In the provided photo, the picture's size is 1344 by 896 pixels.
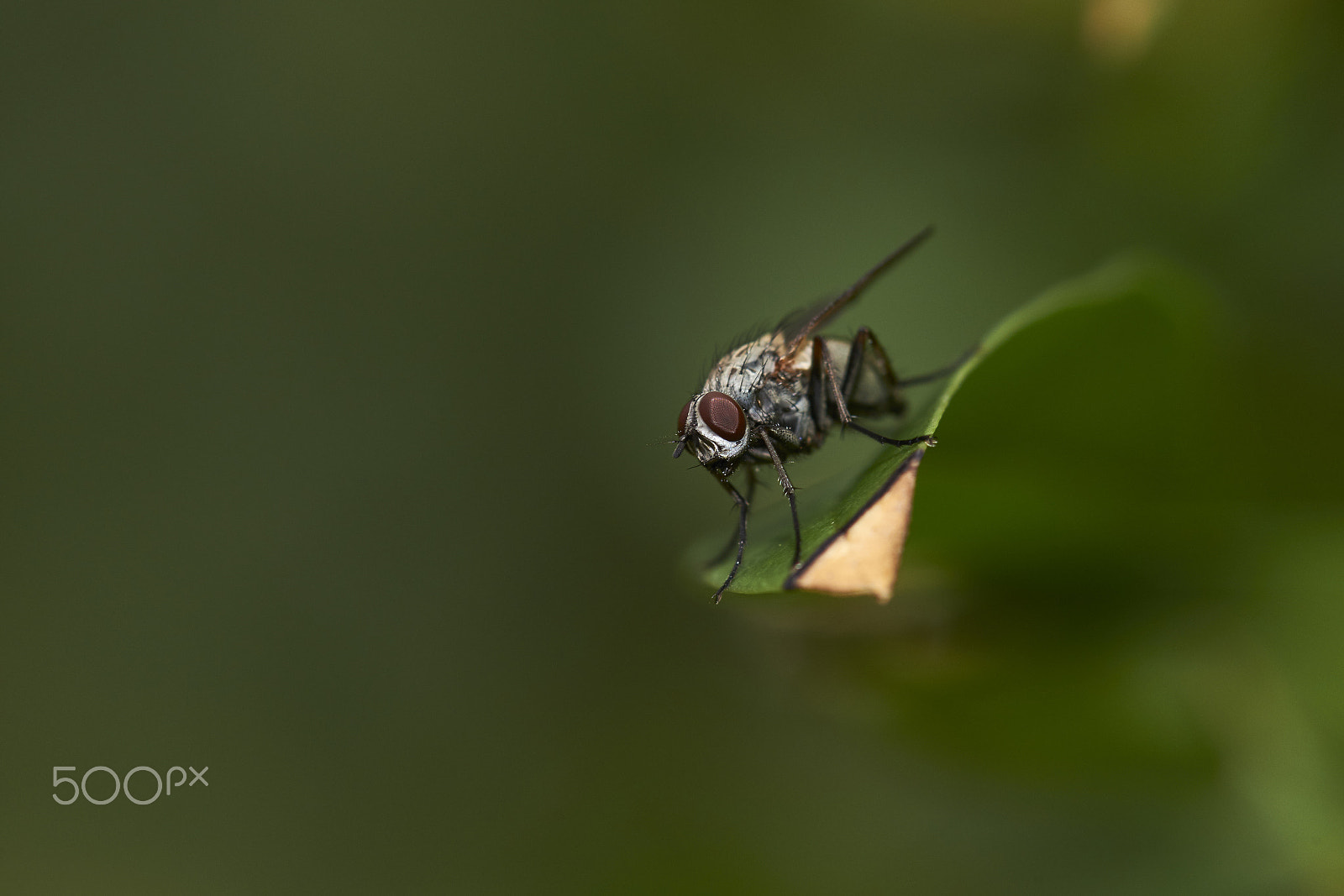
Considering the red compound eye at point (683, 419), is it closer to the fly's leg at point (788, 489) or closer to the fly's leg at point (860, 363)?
the fly's leg at point (788, 489)

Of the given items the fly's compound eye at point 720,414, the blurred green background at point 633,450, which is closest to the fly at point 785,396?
the fly's compound eye at point 720,414

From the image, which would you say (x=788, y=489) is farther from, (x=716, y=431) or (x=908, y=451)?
(x=908, y=451)

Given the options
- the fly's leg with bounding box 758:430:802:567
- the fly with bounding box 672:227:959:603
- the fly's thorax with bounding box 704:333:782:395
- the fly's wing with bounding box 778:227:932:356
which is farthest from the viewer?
the fly's thorax with bounding box 704:333:782:395

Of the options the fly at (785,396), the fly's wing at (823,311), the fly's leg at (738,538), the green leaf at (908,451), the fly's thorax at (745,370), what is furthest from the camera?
the fly's thorax at (745,370)

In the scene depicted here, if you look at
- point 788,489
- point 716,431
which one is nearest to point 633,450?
point 716,431

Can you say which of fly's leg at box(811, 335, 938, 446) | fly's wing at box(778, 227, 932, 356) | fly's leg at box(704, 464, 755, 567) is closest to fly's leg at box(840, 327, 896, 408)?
fly's leg at box(811, 335, 938, 446)

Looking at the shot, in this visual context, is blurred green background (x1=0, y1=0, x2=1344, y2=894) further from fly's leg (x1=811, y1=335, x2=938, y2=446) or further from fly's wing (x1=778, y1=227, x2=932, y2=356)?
fly's wing (x1=778, y1=227, x2=932, y2=356)
